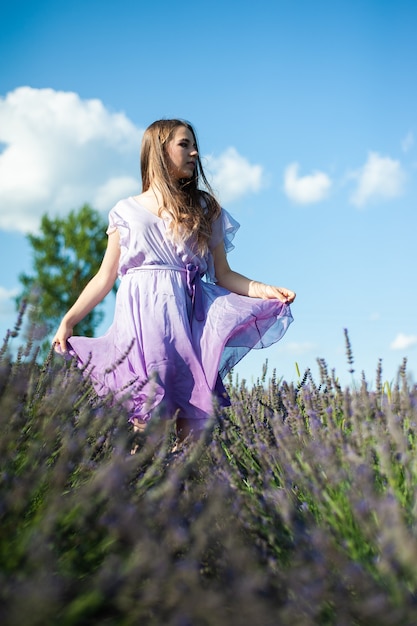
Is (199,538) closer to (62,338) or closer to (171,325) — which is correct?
(171,325)

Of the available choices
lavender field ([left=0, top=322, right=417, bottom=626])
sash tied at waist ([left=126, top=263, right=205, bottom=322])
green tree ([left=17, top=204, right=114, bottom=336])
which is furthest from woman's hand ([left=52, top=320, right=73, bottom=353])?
green tree ([left=17, top=204, right=114, bottom=336])

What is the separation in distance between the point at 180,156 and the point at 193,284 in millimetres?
711

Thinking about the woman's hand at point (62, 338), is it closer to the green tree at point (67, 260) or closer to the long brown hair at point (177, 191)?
the long brown hair at point (177, 191)

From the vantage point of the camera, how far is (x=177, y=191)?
331 centimetres

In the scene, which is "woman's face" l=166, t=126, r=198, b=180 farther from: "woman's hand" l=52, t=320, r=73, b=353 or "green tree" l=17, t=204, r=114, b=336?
"green tree" l=17, t=204, r=114, b=336

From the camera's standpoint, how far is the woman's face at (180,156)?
11.3 feet

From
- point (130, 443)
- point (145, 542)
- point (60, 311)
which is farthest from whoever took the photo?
point (60, 311)

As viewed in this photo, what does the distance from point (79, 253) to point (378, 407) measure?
10.9m

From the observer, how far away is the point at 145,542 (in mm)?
1050

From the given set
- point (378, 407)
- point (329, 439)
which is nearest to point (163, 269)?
point (378, 407)

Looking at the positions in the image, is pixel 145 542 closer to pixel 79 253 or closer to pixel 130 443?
pixel 130 443

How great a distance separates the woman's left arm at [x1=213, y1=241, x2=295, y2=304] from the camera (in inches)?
130

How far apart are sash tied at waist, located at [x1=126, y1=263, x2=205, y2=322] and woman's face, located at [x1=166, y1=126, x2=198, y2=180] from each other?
1.76 ft

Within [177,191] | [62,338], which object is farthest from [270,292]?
[62,338]
